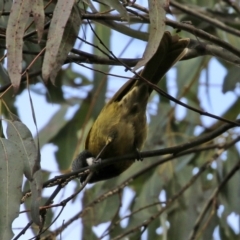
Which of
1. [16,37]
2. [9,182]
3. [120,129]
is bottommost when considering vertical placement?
[9,182]

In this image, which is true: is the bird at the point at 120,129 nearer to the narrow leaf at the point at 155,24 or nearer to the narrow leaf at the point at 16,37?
the narrow leaf at the point at 155,24

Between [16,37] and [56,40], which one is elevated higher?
[16,37]

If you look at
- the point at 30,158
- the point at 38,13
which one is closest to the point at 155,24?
the point at 38,13

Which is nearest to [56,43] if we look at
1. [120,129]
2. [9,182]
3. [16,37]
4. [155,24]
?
[16,37]

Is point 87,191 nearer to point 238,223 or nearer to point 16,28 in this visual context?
point 238,223

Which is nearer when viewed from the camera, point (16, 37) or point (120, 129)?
point (16, 37)

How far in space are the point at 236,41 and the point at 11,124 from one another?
1918mm

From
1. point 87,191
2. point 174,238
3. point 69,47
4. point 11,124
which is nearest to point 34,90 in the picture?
point 87,191

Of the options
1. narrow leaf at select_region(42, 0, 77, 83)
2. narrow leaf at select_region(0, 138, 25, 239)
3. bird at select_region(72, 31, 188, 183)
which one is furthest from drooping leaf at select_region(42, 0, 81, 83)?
bird at select_region(72, 31, 188, 183)

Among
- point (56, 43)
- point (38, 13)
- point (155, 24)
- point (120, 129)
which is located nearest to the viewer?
point (56, 43)

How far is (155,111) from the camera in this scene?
14.5ft

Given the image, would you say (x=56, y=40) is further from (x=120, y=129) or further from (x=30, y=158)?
(x=120, y=129)

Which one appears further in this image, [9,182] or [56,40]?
[9,182]

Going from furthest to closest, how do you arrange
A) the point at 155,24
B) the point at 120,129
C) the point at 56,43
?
the point at 120,129 < the point at 155,24 < the point at 56,43
